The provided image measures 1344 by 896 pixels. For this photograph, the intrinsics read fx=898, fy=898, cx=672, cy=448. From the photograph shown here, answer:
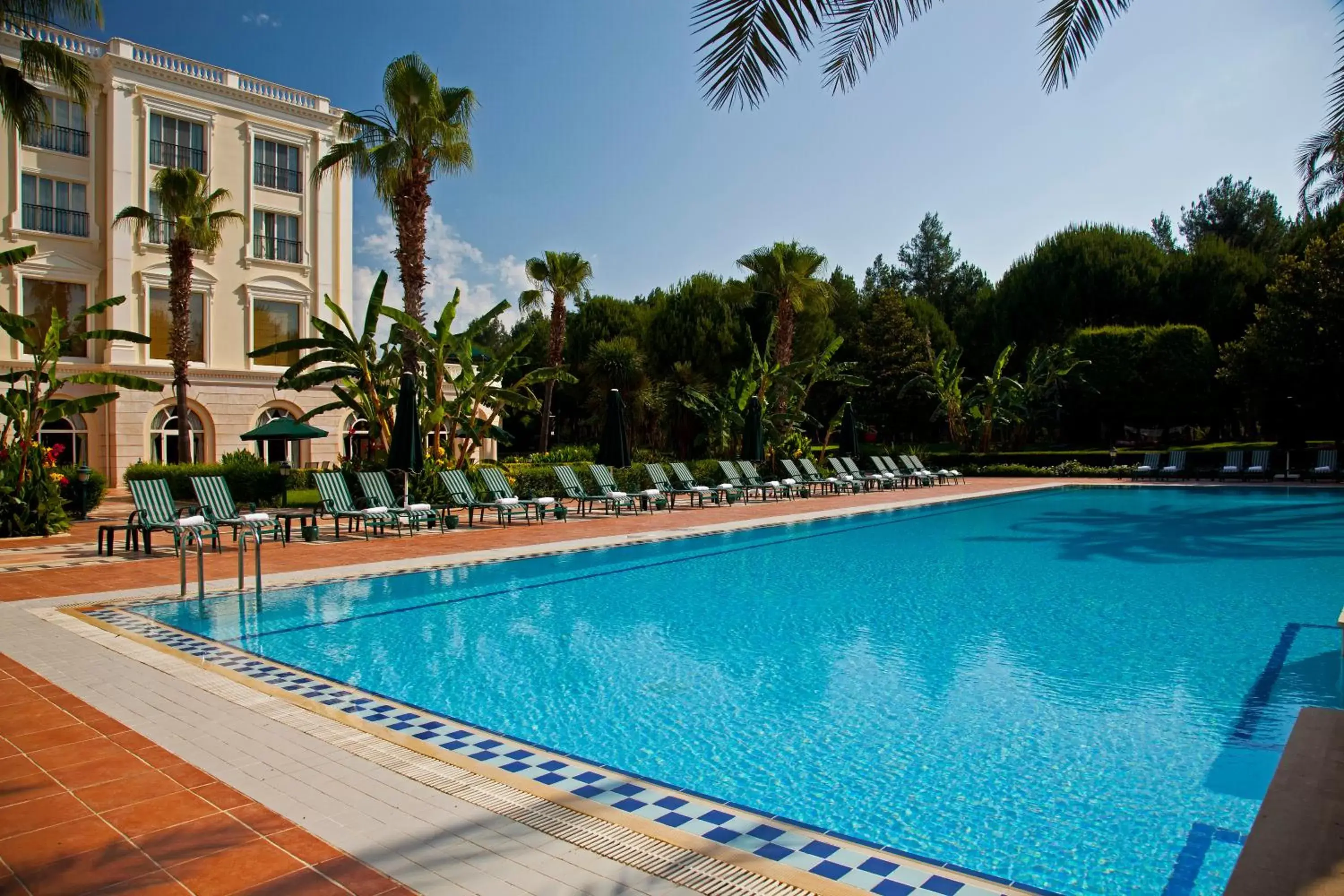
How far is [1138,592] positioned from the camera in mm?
9852

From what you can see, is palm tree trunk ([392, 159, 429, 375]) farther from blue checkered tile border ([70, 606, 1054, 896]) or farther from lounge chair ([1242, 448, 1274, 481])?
lounge chair ([1242, 448, 1274, 481])

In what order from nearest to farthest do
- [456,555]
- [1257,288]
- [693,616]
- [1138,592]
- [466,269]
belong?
[693,616]
[1138,592]
[456,555]
[466,269]
[1257,288]

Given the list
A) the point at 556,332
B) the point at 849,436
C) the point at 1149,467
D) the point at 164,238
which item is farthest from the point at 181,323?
the point at 1149,467

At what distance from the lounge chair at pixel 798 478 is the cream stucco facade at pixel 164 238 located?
15933 mm

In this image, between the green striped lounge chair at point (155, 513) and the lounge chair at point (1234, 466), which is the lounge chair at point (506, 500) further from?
the lounge chair at point (1234, 466)

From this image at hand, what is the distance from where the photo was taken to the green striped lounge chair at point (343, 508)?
14.2 meters

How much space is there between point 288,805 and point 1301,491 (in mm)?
27146

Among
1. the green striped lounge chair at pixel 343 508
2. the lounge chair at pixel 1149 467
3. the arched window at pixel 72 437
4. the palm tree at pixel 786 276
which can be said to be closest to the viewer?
the green striped lounge chair at pixel 343 508

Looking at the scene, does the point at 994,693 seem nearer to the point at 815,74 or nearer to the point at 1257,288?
the point at 815,74

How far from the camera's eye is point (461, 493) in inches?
640

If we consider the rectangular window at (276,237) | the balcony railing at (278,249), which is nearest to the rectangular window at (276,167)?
the rectangular window at (276,237)

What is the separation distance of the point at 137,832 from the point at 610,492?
15.7m

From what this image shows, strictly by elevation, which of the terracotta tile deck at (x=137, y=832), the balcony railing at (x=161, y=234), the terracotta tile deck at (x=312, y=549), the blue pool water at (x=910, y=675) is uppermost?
the balcony railing at (x=161, y=234)

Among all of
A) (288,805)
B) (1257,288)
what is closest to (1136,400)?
(1257,288)
